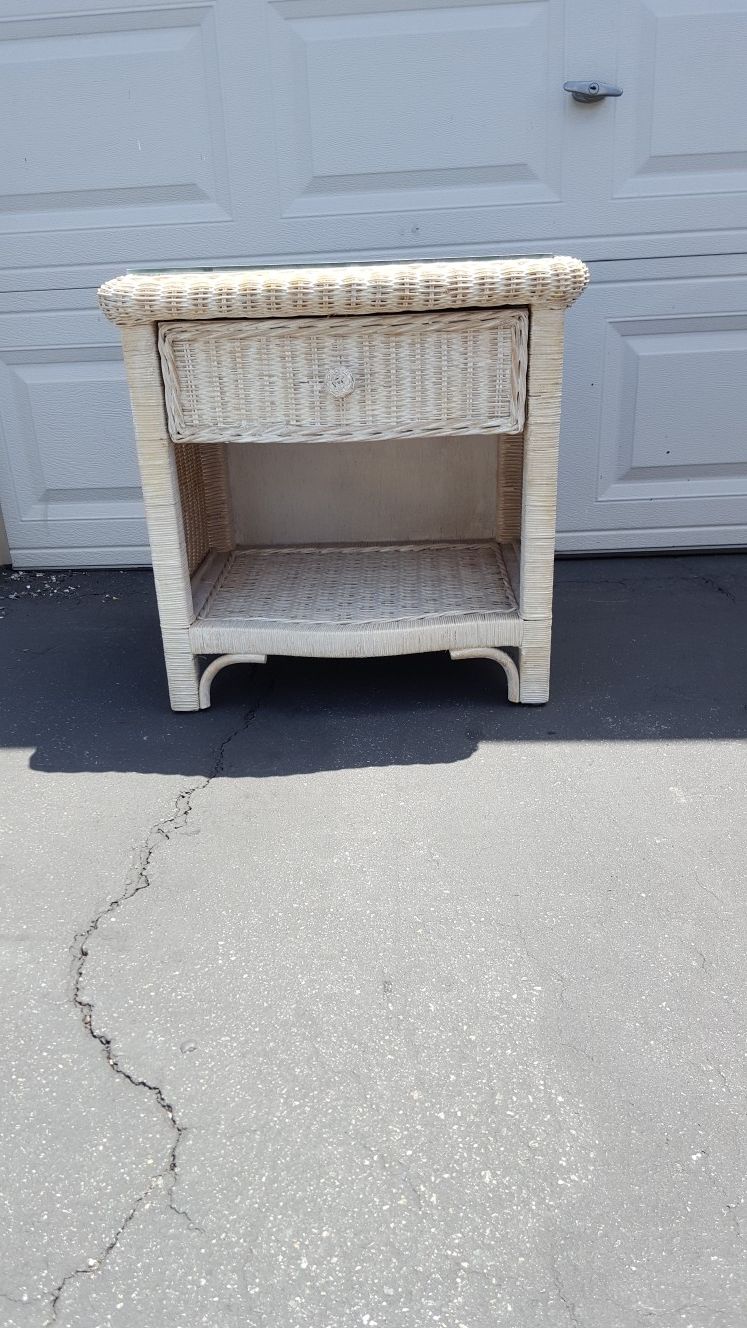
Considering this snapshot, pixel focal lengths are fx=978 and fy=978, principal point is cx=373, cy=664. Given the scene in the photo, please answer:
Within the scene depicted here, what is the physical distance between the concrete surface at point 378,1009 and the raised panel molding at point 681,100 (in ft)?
4.01

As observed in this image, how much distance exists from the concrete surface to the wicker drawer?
0.53 m

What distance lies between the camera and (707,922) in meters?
1.20

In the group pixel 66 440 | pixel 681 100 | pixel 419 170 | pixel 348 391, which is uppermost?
pixel 681 100

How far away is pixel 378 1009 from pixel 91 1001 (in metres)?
0.33

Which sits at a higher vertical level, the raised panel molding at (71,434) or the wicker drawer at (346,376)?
the wicker drawer at (346,376)

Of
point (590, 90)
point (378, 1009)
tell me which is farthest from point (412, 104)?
point (378, 1009)

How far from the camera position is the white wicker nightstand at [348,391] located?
1.48 meters

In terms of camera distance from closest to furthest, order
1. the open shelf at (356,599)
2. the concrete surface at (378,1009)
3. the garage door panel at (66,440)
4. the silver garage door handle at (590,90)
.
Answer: the concrete surface at (378,1009) < the open shelf at (356,599) < the silver garage door handle at (590,90) < the garage door panel at (66,440)

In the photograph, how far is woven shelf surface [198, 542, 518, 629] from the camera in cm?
179

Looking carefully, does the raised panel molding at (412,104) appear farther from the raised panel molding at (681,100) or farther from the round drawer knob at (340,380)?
the round drawer knob at (340,380)

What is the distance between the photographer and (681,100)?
2230mm

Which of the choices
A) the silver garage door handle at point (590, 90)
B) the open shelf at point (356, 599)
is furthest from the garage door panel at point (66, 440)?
the silver garage door handle at point (590, 90)

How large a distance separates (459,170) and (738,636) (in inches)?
49.1

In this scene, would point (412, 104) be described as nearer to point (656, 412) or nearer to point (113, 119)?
point (113, 119)
